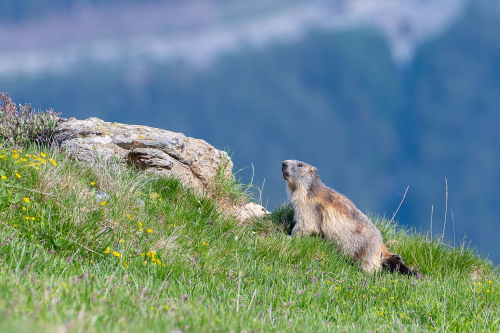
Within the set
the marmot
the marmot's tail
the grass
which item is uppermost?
the marmot

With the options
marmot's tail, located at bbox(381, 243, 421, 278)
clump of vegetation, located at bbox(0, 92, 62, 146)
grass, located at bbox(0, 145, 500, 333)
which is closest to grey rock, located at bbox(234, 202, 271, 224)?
grass, located at bbox(0, 145, 500, 333)

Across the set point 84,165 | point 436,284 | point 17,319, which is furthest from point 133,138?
point 17,319

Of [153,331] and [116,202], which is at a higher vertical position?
[116,202]

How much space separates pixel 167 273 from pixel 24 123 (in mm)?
7588

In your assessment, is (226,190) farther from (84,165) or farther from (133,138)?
(84,165)

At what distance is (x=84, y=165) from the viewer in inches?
322

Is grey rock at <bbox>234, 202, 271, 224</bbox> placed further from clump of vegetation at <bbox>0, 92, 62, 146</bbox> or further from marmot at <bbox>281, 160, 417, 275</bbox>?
clump of vegetation at <bbox>0, 92, 62, 146</bbox>

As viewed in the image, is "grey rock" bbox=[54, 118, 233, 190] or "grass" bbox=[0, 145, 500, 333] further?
"grey rock" bbox=[54, 118, 233, 190]

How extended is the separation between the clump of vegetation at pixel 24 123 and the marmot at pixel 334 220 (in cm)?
591

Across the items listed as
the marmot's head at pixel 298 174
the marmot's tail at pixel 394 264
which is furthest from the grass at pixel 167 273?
the marmot's head at pixel 298 174

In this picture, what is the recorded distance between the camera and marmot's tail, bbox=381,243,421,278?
8.17 metres

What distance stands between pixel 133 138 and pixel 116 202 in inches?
142

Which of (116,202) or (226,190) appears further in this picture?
(226,190)

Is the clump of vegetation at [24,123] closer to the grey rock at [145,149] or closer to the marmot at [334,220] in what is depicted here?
the grey rock at [145,149]
